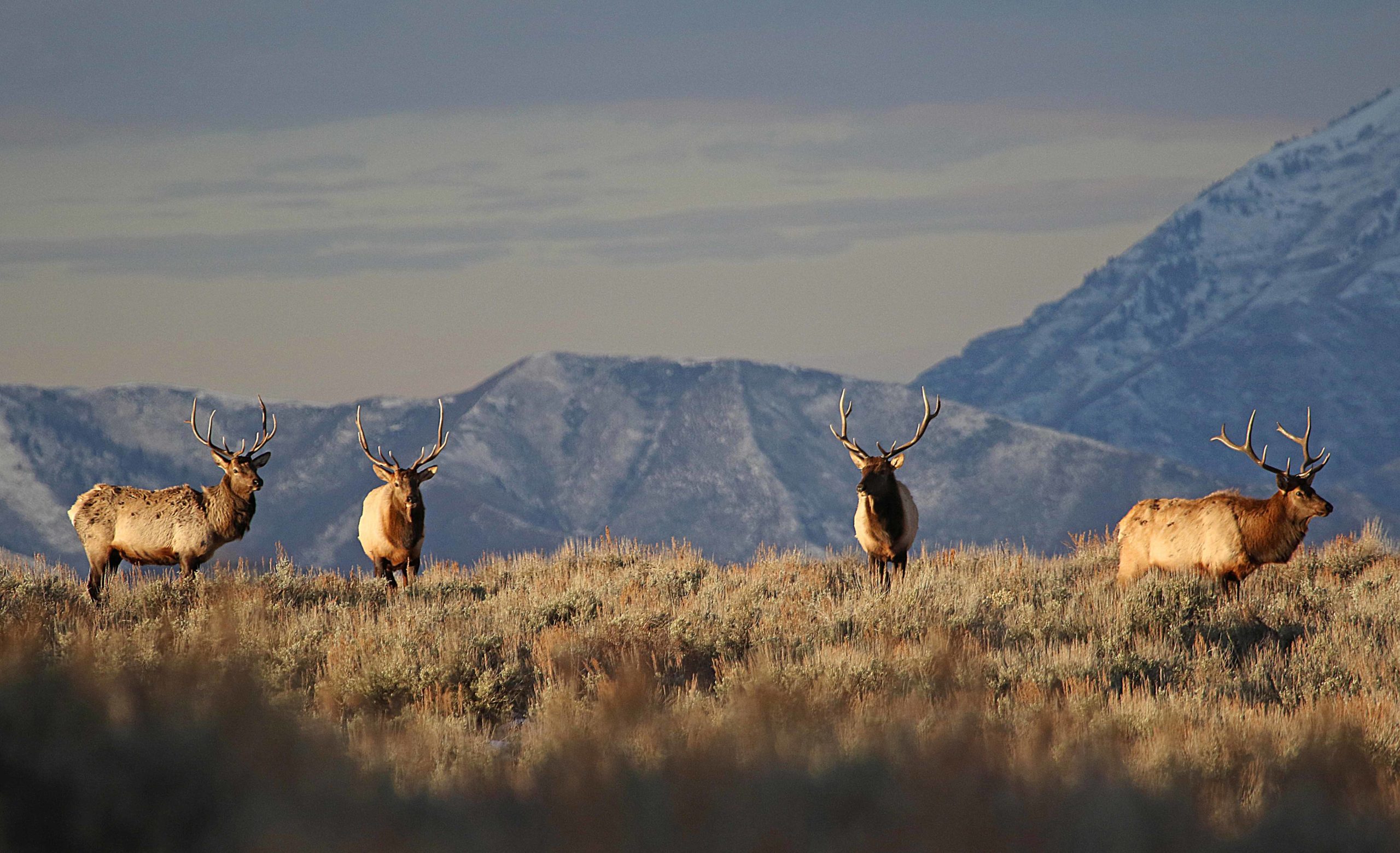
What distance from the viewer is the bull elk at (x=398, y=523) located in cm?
1413

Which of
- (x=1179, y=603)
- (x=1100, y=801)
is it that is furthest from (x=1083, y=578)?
(x=1100, y=801)

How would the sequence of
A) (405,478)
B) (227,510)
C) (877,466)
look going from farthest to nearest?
(405,478)
(877,466)
(227,510)

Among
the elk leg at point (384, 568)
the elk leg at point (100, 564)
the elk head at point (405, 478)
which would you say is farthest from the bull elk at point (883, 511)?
the elk leg at point (100, 564)

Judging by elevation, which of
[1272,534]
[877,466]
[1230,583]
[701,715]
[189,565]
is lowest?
[701,715]

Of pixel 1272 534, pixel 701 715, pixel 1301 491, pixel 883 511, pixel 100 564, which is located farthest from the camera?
pixel 883 511

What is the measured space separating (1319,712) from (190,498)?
9.32 m

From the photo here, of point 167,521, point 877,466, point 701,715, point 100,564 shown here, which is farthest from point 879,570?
point 100,564

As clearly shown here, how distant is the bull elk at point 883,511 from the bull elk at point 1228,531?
2017mm

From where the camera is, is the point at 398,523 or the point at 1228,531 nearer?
the point at 1228,531

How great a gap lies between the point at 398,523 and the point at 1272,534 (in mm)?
7909

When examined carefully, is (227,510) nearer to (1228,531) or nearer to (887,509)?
(887,509)

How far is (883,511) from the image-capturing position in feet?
46.0

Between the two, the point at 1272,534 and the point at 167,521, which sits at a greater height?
the point at 167,521

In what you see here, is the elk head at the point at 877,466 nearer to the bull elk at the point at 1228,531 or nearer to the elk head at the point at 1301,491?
the bull elk at the point at 1228,531
